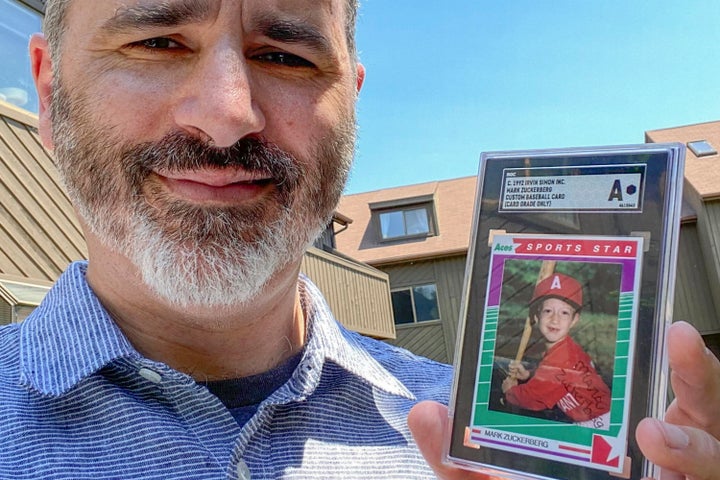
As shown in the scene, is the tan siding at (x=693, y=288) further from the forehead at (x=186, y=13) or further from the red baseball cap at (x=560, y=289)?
the red baseball cap at (x=560, y=289)

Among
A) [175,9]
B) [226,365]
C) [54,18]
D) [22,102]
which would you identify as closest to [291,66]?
[175,9]

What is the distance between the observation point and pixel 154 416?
142 centimetres

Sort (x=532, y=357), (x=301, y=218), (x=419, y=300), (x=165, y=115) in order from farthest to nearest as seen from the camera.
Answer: (x=419, y=300)
(x=301, y=218)
(x=165, y=115)
(x=532, y=357)

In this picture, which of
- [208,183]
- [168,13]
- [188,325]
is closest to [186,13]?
[168,13]

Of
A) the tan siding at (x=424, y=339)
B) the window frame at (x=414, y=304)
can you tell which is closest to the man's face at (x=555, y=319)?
the tan siding at (x=424, y=339)

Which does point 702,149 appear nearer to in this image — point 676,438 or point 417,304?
point 417,304

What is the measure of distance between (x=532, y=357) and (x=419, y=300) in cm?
1714

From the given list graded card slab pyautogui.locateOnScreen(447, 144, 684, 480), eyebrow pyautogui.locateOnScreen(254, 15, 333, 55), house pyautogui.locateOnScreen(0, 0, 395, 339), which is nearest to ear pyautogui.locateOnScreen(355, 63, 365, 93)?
eyebrow pyautogui.locateOnScreen(254, 15, 333, 55)

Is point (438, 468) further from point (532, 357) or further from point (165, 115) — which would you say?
point (165, 115)

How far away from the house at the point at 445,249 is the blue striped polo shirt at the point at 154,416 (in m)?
14.7

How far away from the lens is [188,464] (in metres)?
1.37

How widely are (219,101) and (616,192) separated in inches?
34.4

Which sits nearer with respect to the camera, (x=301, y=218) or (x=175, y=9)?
(x=175, y=9)

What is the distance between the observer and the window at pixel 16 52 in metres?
4.58
